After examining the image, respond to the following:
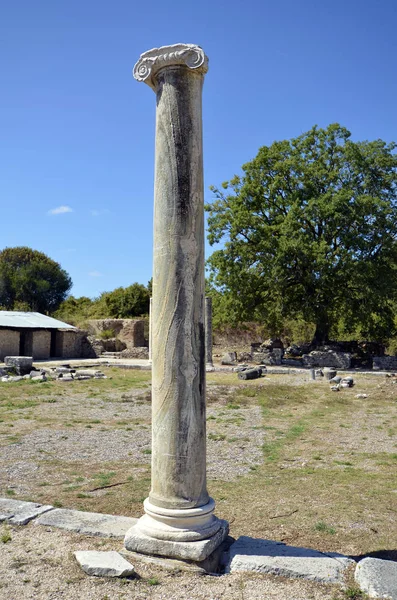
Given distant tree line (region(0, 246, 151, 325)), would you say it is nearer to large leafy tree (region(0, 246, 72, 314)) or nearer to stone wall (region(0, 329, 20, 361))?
large leafy tree (region(0, 246, 72, 314))

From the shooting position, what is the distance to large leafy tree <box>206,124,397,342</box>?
2495cm

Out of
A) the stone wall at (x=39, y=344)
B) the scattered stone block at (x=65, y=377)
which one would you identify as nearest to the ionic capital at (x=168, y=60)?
the scattered stone block at (x=65, y=377)

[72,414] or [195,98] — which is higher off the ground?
[195,98]

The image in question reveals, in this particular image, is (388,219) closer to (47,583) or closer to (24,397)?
(24,397)

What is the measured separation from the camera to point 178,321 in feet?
14.7

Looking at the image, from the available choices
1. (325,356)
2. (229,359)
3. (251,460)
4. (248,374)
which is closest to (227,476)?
(251,460)

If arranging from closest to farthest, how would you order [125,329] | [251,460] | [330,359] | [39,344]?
[251,460] → [330,359] → [39,344] → [125,329]

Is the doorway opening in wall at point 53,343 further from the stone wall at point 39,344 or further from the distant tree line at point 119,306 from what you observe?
the distant tree line at point 119,306

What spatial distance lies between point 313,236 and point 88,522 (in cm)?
2315

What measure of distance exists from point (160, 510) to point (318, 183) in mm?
24629

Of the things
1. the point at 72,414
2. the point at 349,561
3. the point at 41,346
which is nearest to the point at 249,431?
the point at 72,414

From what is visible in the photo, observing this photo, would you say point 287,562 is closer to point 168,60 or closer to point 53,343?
point 168,60

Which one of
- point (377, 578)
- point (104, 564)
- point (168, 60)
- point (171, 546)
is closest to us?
point (377, 578)

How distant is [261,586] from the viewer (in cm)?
379
